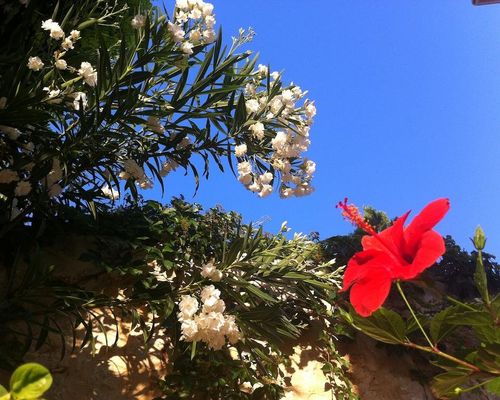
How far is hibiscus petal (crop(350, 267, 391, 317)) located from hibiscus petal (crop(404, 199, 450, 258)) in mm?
73

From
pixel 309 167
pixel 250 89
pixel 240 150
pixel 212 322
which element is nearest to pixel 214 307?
pixel 212 322

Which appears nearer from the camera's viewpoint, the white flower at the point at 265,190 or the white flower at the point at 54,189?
the white flower at the point at 54,189

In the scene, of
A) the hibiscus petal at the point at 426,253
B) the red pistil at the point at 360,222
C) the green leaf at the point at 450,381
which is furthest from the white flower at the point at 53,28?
the green leaf at the point at 450,381

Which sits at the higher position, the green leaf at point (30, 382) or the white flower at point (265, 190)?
the white flower at point (265, 190)

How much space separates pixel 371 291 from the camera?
90 centimetres

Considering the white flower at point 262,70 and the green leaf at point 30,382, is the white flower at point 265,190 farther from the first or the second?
the green leaf at point 30,382

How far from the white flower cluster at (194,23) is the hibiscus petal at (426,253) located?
2214mm

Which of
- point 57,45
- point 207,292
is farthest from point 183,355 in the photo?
point 57,45

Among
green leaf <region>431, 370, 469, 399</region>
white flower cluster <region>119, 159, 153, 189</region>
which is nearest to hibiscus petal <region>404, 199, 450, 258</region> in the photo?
green leaf <region>431, 370, 469, 399</region>

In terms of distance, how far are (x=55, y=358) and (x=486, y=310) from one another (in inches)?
99.6

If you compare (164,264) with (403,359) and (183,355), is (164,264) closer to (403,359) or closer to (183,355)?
(183,355)

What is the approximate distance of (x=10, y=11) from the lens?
9.97 ft

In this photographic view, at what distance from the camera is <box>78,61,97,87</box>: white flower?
8.25 feet

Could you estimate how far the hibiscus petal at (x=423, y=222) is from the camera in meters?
0.88
